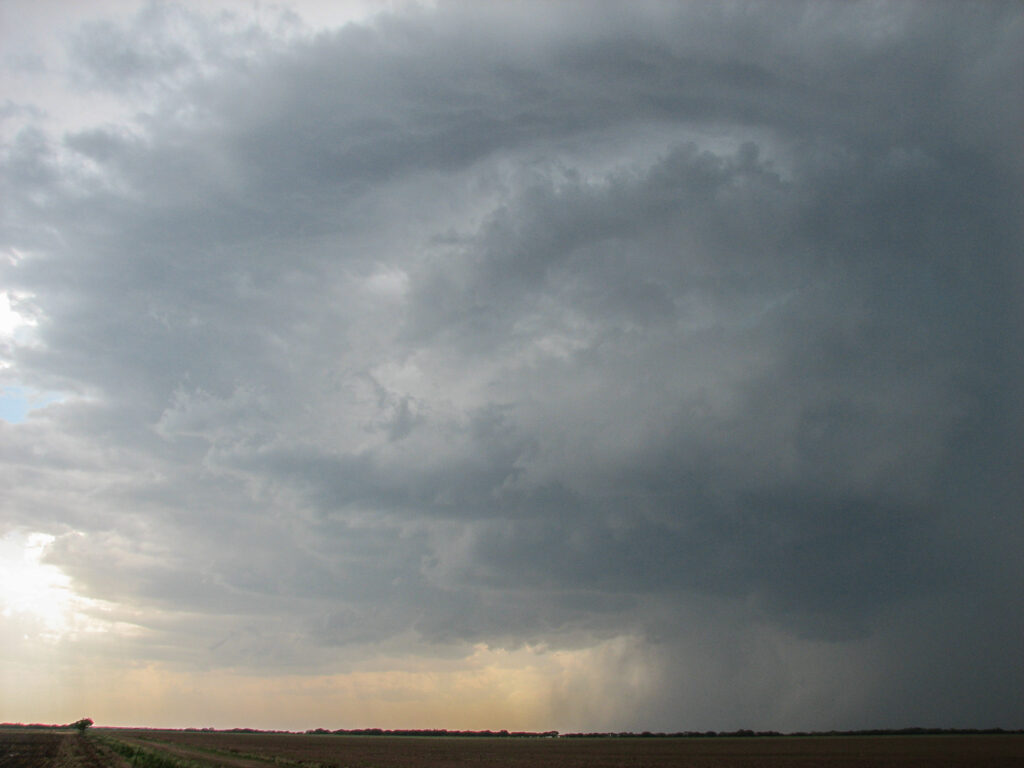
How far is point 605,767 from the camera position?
86.4 m

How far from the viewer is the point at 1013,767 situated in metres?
74.1

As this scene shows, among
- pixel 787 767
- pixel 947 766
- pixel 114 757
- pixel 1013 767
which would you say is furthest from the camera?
pixel 114 757

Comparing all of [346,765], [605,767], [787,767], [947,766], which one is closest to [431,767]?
[346,765]

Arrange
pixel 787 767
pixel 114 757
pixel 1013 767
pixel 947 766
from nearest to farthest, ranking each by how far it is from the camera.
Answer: pixel 1013 767 → pixel 947 766 → pixel 787 767 → pixel 114 757

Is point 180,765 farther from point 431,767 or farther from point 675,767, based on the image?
point 675,767

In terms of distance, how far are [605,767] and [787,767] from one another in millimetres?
21234

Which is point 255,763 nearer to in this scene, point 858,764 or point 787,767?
point 787,767

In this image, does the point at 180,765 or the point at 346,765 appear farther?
the point at 346,765

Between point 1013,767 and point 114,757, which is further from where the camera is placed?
point 114,757

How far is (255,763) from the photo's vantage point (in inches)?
3580

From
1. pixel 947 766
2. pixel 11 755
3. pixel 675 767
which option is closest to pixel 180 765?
pixel 11 755

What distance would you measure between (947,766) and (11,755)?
376 feet

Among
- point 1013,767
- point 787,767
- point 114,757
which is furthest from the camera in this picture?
point 114,757

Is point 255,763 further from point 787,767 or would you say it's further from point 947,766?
point 947,766
